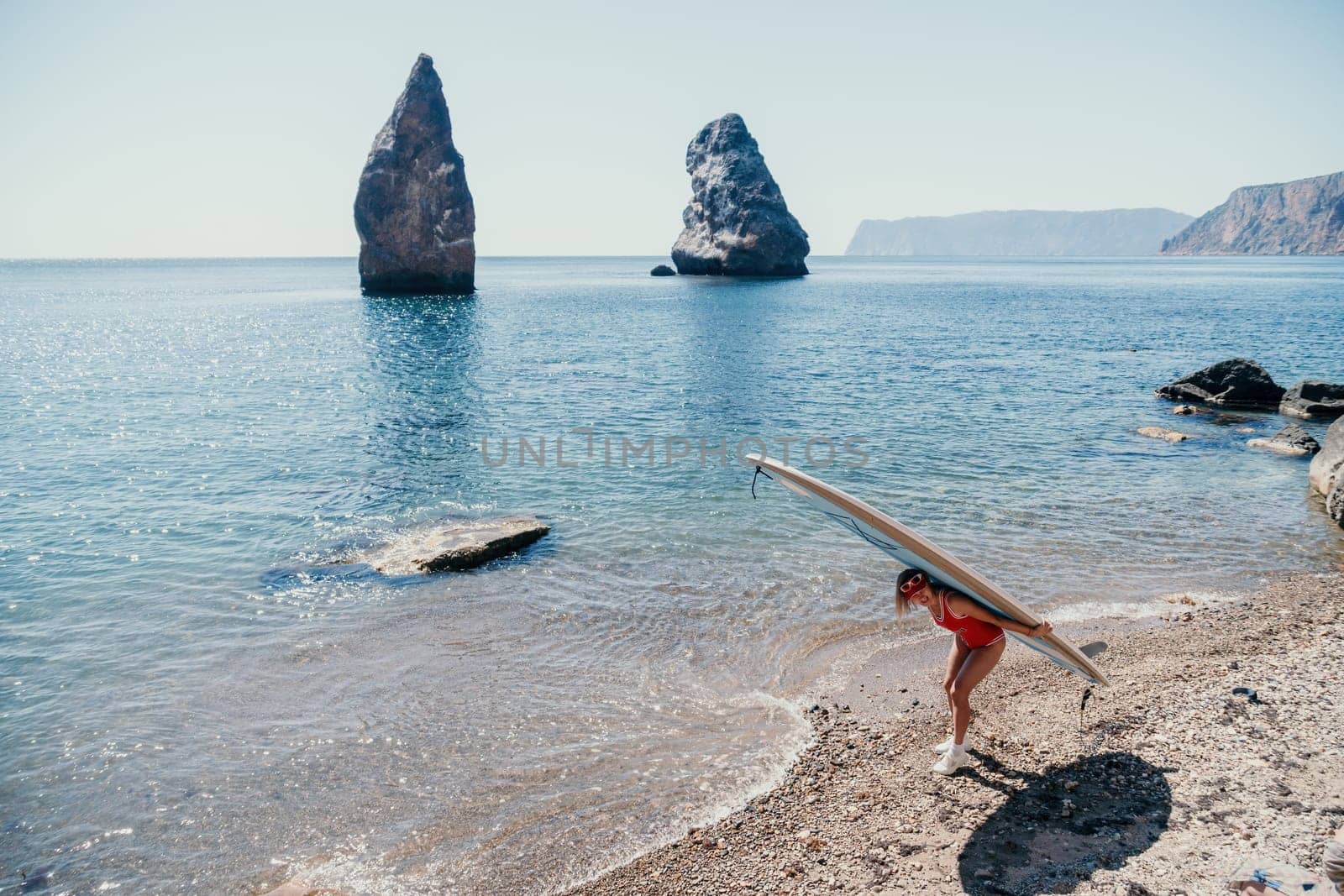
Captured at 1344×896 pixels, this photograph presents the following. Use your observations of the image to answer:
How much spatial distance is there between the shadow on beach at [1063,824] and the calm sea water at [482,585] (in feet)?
7.27

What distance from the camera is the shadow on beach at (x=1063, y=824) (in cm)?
603

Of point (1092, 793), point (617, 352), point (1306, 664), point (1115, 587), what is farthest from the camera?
point (617, 352)

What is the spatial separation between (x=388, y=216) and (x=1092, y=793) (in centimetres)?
8456

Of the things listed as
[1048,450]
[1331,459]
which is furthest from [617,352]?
[1331,459]

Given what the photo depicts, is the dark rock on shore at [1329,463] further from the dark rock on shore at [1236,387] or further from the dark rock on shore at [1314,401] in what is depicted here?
the dark rock on shore at [1236,387]

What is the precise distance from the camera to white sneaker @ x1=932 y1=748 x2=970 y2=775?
754 cm

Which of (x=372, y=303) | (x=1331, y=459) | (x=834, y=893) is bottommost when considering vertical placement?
(x=834, y=893)

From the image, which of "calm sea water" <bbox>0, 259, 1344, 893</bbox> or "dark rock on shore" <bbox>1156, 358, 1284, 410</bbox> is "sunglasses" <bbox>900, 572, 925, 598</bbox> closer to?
"calm sea water" <bbox>0, 259, 1344, 893</bbox>

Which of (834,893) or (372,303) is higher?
(372,303)

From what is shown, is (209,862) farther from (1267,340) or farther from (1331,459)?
(1267,340)

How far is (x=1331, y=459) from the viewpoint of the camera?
676 inches

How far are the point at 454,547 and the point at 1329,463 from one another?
18693mm

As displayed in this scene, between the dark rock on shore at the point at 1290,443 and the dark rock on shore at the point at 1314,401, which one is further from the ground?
the dark rock on shore at the point at 1314,401

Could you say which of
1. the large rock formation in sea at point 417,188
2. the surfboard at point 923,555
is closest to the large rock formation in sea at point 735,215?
the large rock formation in sea at point 417,188
